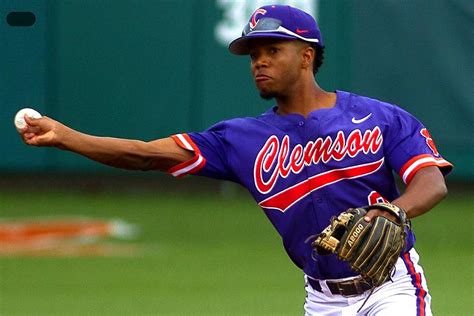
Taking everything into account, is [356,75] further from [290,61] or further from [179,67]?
[290,61]

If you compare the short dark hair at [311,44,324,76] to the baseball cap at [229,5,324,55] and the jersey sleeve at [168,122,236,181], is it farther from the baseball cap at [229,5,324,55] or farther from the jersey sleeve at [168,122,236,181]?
the jersey sleeve at [168,122,236,181]

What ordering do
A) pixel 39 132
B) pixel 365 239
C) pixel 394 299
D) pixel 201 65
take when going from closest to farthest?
1. pixel 365 239
2. pixel 39 132
3. pixel 394 299
4. pixel 201 65

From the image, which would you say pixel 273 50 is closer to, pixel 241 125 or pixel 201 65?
pixel 241 125

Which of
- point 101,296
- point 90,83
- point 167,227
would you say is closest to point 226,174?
point 101,296

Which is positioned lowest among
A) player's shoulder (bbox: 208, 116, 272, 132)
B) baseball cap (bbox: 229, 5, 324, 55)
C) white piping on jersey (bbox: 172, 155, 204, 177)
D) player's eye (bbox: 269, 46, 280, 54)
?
white piping on jersey (bbox: 172, 155, 204, 177)

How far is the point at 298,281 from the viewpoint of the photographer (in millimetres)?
11289

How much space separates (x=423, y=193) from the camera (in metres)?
5.45

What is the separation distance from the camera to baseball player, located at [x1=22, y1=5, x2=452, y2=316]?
18.4 feet

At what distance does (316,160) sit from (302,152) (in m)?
0.08

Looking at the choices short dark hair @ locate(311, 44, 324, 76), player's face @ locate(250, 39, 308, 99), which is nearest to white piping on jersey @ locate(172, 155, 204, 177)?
player's face @ locate(250, 39, 308, 99)

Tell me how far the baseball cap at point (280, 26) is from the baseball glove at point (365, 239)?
2.87 ft

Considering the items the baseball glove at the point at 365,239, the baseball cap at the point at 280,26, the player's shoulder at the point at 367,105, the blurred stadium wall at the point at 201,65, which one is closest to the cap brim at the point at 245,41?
the baseball cap at the point at 280,26

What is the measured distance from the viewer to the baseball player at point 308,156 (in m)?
5.60

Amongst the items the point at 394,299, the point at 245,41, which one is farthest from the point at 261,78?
the point at 394,299
